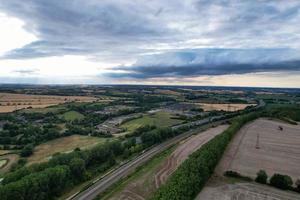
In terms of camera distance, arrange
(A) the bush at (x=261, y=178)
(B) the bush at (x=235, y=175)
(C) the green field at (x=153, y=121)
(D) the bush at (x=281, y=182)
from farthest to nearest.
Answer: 1. (C) the green field at (x=153, y=121)
2. (B) the bush at (x=235, y=175)
3. (A) the bush at (x=261, y=178)
4. (D) the bush at (x=281, y=182)

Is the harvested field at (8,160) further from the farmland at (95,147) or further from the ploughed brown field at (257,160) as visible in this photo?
the ploughed brown field at (257,160)

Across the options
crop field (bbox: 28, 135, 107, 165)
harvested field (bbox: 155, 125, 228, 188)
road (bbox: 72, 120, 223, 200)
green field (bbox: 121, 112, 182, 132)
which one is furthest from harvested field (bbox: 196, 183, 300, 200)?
green field (bbox: 121, 112, 182, 132)

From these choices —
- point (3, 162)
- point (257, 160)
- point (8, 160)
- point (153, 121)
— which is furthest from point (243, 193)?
point (153, 121)

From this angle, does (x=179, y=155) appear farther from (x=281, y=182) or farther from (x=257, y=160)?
(x=281, y=182)

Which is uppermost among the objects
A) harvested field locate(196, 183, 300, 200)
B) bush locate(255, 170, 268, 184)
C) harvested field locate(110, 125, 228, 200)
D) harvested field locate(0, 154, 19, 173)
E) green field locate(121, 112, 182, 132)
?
bush locate(255, 170, 268, 184)

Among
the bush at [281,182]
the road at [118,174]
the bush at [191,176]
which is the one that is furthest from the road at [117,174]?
the bush at [281,182]

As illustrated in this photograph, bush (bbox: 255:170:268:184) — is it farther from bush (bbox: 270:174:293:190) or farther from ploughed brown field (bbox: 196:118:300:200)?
ploughed brown field (bbox: 196:118:300:200)
